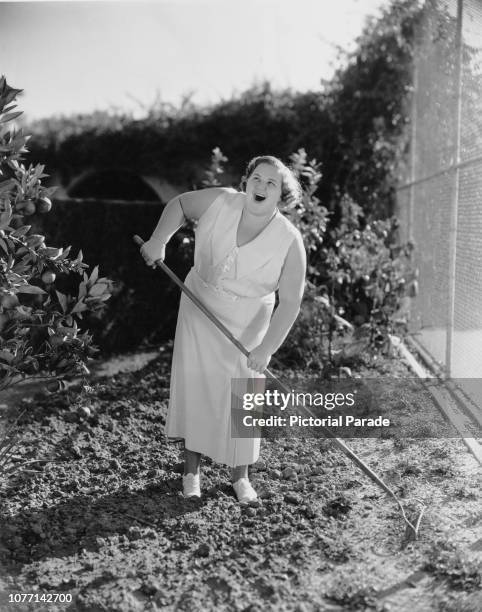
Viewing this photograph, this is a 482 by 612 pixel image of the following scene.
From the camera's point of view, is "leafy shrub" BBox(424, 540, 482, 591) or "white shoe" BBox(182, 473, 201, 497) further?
"white shoe" BBox(182, 473, 201, 497)

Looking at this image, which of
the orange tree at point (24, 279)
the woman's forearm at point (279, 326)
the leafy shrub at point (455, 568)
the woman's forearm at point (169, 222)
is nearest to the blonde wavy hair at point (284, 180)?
the woman's forearm at point (169, 222)

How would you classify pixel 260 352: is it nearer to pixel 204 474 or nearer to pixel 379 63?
pixel 204 474

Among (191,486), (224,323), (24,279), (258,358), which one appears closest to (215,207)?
(224,323)

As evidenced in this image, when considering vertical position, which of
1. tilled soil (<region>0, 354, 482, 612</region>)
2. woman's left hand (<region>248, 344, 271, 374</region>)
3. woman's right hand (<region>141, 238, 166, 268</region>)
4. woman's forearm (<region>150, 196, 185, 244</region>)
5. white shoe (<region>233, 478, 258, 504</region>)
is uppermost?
woman's forearm (<region>150, 196, 185, 244</region>)

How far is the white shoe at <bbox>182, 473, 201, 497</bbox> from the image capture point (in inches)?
118

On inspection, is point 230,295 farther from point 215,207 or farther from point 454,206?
Result: point 454,206

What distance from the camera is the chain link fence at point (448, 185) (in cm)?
444

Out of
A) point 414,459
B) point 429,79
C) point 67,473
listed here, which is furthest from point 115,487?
point 429,79

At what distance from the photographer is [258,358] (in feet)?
9.25

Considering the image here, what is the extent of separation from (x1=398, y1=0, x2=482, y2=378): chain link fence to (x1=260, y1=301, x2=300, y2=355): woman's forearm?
5.90 ft

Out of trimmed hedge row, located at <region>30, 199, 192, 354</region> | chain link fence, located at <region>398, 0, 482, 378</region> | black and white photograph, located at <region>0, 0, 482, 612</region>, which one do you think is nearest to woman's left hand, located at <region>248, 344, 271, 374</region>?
black and white photograph, located at <region>0, 0, 482, 612</region>

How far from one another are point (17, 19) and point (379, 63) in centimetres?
396

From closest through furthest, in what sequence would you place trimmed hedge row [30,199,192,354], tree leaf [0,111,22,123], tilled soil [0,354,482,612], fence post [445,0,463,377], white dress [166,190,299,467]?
tilled soil [0,354,482,612] → tree leaf [0,111,22,123] → white dress [166,190,299,467] → fence post [445,0,463,377] → trimmed hedge row [30,199,192,354]

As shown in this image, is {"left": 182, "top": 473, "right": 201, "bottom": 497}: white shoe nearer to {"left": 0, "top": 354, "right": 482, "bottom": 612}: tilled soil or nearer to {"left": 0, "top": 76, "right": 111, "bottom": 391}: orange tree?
{"left": 0, "top": 354, "right": 482, "bottom": 612}: tilled soil
